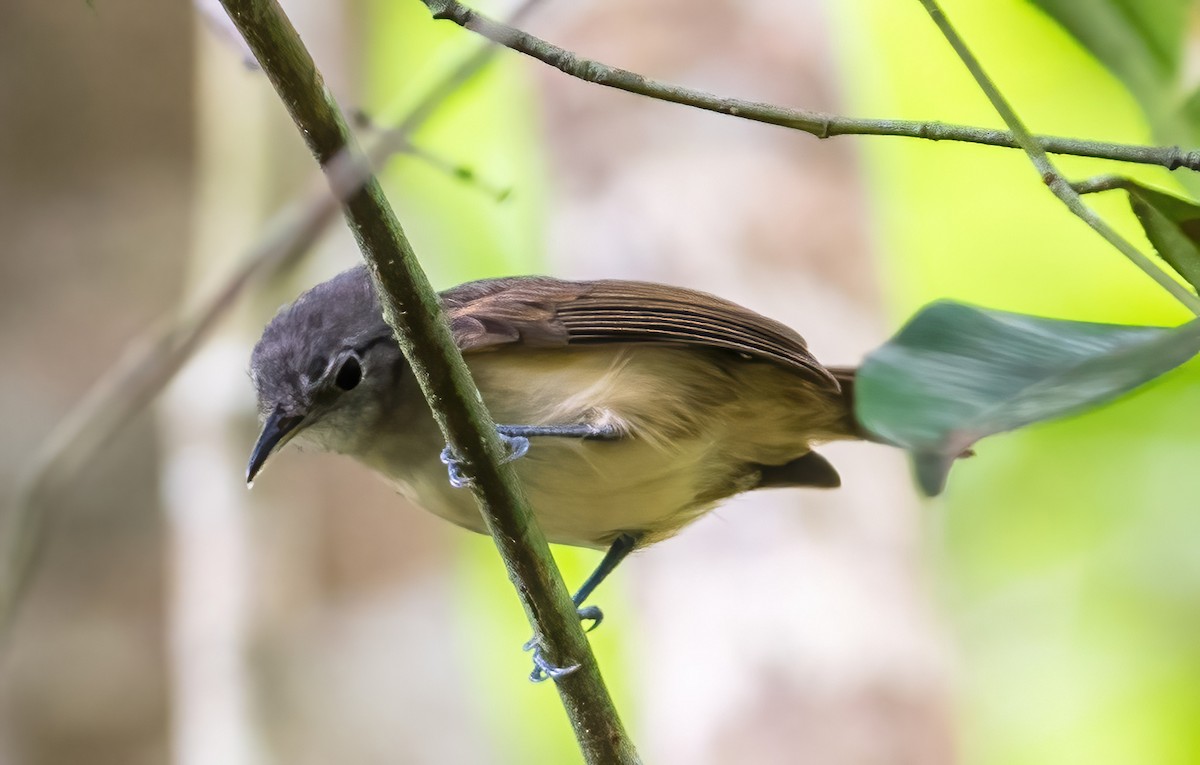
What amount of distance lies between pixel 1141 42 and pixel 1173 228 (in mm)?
358

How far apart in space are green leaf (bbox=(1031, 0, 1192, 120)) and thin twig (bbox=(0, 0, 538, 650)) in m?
0.96

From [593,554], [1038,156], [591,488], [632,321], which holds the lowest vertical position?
[1038,156]

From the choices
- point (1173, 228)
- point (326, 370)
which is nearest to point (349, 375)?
point (326, 370)

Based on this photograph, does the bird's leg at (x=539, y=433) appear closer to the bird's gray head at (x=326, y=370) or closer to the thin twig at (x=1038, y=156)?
the bird's gray head at (x=326, y=370)

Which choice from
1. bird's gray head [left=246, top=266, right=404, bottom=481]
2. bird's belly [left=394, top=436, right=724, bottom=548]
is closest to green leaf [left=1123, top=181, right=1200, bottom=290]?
bird's belly [left=394, top=436, right=724, bottom=548]

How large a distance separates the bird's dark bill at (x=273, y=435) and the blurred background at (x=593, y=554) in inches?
17.1

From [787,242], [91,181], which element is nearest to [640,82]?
[787,242]

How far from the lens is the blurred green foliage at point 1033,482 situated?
3.63 meters

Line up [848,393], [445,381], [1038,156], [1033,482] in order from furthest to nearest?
1. [1033,482]
2. [848,393]
3. [445,381]
4. [1038,156]

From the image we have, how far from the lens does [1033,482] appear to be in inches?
148

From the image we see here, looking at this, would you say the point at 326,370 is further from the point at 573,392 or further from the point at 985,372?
the point at 985,372

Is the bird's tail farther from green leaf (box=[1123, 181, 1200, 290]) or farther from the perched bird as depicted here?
green leaf (box=[1123, 181, 1200, 290])

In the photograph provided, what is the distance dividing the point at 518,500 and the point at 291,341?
793 mm

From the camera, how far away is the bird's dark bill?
2.04 m
